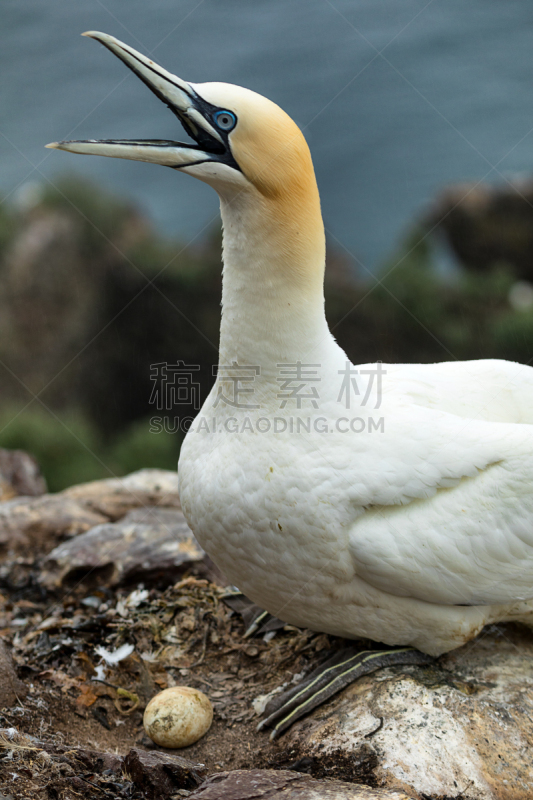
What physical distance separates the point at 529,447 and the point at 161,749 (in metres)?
2.24

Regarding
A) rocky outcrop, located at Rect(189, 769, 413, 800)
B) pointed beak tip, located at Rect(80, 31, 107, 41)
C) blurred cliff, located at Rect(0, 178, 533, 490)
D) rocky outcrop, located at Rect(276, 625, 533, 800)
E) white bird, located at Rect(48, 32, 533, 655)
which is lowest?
blurred cliff, located at Rect(0, 178, 533, 490)

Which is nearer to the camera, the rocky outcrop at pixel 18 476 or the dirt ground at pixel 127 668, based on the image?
the dirt ground at pixel 127 668

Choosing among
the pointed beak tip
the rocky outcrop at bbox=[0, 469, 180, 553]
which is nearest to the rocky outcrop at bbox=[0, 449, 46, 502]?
the rocky outcrop at bbox=[0, 469, 180, 553]

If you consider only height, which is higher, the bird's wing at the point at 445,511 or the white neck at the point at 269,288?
the white neck at the point at 269,288

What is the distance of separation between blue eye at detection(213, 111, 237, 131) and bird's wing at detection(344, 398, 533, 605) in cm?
143

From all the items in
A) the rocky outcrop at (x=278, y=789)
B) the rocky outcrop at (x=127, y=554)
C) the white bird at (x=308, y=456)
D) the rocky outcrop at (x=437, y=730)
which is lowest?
the rocky outcrop at (x=437, y=730)

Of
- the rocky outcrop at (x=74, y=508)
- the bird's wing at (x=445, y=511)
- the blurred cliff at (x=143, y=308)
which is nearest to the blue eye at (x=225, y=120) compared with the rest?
the bird's wing at (x=445, y=511)

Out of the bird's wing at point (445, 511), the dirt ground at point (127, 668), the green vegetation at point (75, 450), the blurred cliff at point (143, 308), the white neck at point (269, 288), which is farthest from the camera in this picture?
the blurred cliff at point (143, 308)

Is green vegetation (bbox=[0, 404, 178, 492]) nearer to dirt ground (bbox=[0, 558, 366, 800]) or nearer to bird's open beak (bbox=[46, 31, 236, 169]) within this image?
dirt ground (bbox=[0, 558, 366, 800])

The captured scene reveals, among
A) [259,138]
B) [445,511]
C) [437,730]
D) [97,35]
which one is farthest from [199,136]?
[437,730]

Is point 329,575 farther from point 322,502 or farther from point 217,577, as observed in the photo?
point 217,577

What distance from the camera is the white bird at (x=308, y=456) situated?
115 inches

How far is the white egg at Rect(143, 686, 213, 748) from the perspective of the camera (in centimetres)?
340

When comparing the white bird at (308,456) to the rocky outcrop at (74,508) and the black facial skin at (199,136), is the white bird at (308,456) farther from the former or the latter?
the rocky outcrop at (74,508)
